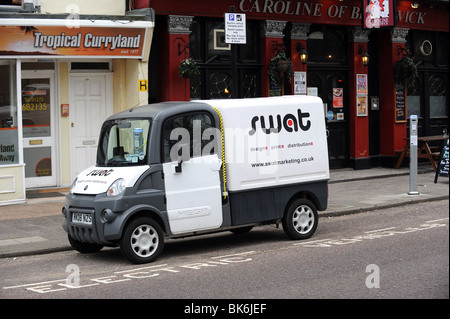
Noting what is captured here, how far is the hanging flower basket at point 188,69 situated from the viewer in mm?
17344

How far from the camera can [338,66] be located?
21.3 meters

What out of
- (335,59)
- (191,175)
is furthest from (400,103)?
(191,175)

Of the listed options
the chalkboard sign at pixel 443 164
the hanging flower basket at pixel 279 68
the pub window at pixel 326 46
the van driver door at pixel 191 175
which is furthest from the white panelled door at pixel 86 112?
the chalkboard sign at pixel 443 164

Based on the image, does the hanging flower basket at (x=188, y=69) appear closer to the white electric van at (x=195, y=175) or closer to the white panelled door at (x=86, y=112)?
the white panelled door at (x=86, y=112)

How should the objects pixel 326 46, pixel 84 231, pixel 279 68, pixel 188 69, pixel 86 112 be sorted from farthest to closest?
pixel 326 46 → pixel 279 68 → pixel 86 112 → pixel 188 69 → pixel 84 231

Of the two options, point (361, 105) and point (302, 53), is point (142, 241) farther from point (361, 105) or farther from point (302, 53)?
point (361, 105)

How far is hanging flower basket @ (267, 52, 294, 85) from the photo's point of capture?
752 inches

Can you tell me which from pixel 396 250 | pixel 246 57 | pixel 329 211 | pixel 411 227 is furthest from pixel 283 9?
pixel 396 250

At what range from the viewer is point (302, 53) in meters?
20.0

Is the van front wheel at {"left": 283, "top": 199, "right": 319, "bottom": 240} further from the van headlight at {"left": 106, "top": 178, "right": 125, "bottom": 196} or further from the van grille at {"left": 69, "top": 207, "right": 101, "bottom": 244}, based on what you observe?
the van grille at {"left": 69, "top": 207, "right": 101, "bottom": 244}

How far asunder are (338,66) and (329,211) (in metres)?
7.89

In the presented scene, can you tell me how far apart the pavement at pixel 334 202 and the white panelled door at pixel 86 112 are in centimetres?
95

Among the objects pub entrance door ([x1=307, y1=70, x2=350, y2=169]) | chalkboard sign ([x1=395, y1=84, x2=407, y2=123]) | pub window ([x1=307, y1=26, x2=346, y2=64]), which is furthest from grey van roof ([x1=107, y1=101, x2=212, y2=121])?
chalkboard sign ([x1=395, y1=84, x2=407, y2=123])

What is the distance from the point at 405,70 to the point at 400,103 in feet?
3.51
